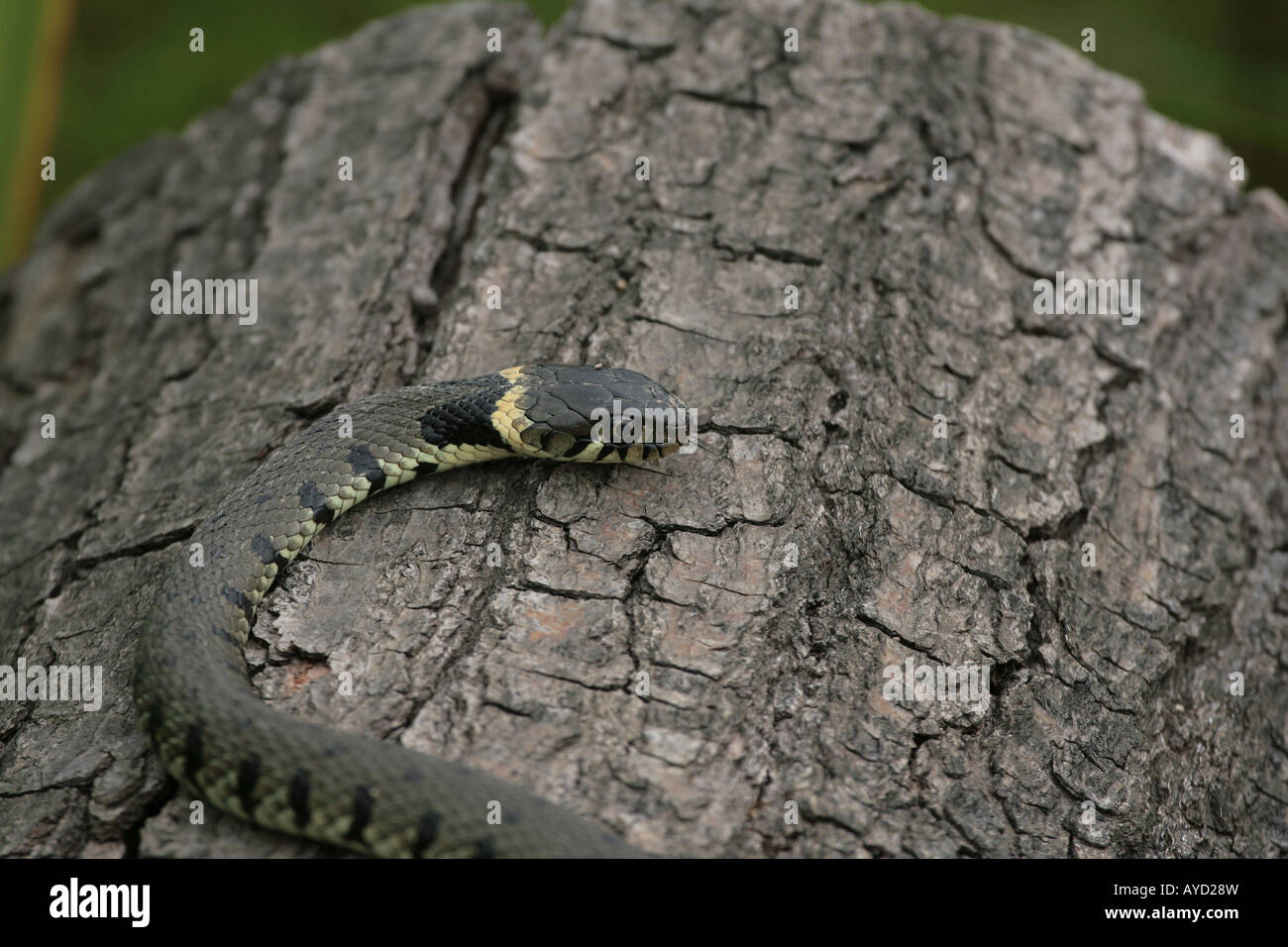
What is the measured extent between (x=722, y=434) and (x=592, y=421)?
58 cm

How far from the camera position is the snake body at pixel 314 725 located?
11.4 ft

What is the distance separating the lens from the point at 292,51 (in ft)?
27.5

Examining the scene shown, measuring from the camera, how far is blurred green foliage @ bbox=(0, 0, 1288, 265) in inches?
301

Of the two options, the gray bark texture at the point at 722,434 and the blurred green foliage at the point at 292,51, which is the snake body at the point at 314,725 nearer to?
the gray bark texture at the point at 722,434

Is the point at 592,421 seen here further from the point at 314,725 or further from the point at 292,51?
the point at 292,51

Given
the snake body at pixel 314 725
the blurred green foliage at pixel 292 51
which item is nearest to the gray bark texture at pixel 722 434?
the snake body at pixel 314 725

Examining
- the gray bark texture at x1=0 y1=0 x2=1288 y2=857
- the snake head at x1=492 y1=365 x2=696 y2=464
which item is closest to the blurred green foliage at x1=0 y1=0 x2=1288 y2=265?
the gray bark texture at x1=0 y1=0 x2=1288 y2=857

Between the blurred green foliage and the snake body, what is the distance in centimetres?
440

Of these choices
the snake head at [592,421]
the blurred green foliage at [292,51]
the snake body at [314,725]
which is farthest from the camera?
the blurred green foliage at [292,51]

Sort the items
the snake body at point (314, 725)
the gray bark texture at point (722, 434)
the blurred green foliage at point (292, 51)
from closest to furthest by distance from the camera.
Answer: the snake body at point (314, 725) < the gray bark texture at point (722, 434) < the blurred green foliage at point (292, 51)

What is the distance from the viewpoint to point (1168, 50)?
779 cm

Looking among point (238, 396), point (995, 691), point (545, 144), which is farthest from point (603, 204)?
point (995, 691)

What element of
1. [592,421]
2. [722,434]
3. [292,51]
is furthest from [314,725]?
[292,51]

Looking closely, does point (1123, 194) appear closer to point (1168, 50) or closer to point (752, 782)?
point (1168, 50)
